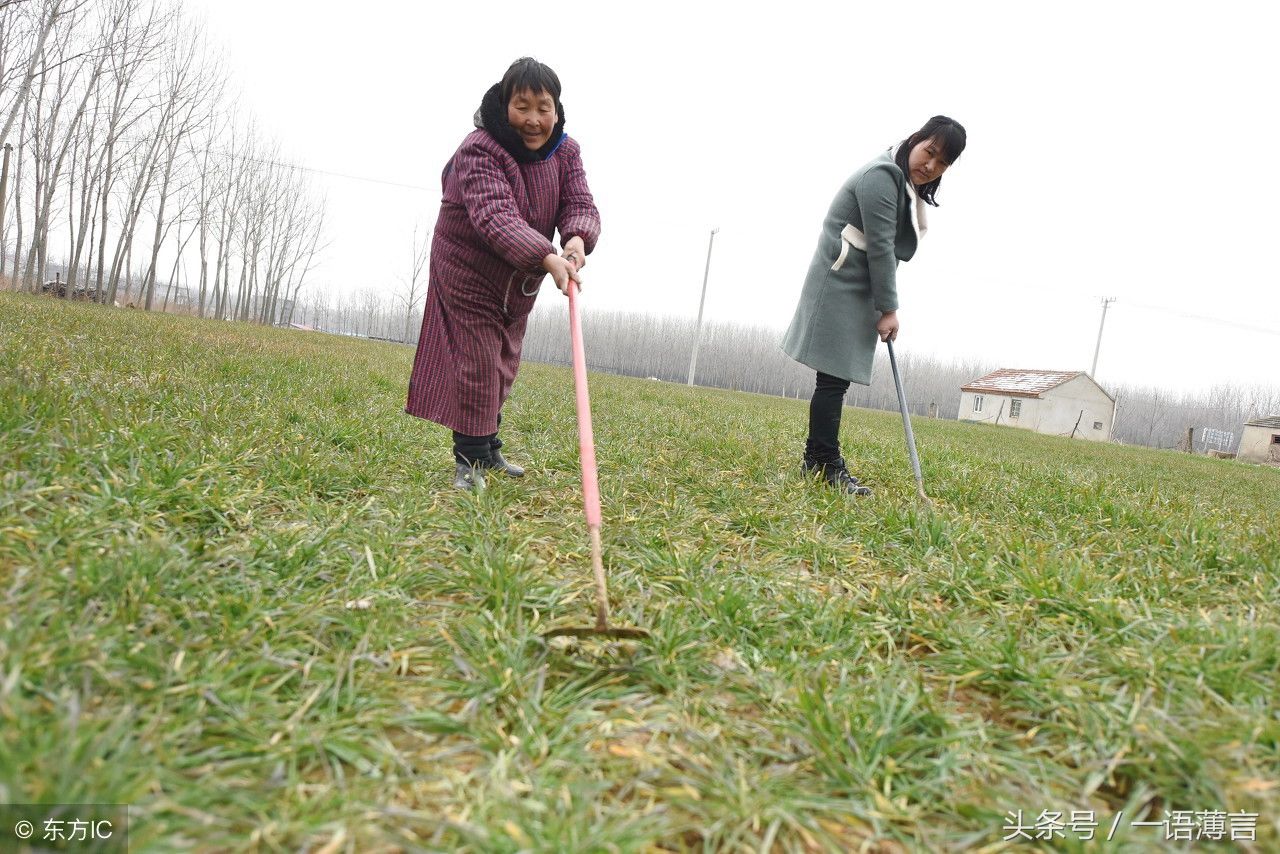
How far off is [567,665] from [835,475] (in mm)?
2660

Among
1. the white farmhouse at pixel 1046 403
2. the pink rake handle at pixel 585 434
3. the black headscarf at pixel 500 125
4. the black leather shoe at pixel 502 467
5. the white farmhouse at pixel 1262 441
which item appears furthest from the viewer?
the white farmhouse at pixel 1046 403

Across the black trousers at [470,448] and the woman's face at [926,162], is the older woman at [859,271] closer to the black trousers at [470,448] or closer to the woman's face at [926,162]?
the woman's face at [926,162]

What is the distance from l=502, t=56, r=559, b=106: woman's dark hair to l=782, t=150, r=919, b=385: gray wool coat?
180 centimetres

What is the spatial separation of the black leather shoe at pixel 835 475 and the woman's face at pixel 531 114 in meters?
2.38

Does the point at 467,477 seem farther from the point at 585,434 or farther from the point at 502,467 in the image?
the point at 585,434

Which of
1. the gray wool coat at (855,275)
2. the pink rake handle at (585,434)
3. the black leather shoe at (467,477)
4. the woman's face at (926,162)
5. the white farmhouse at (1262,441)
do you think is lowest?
the black leather shoe at (467,477)

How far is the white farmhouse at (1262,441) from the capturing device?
34.9 m

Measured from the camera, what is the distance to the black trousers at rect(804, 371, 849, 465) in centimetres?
380

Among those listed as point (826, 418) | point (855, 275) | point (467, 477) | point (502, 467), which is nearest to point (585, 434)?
point (467, 477)

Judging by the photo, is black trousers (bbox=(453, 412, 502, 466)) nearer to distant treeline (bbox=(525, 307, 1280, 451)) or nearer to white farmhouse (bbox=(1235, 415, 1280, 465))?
white farmhouse (bbox=(1235, 415, 1280, 465))

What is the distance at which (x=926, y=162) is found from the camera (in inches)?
138

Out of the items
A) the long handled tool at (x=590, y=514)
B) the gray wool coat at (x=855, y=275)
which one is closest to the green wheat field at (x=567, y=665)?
the long handled tool at (x=590, y=514)

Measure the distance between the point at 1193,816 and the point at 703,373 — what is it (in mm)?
60257

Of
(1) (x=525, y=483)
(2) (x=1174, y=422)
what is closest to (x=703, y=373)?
(2) (x=1174, y=422)
